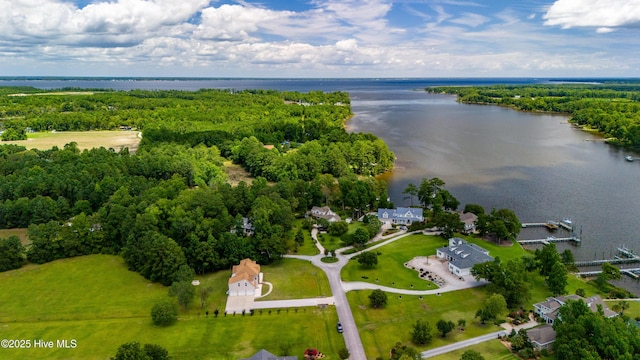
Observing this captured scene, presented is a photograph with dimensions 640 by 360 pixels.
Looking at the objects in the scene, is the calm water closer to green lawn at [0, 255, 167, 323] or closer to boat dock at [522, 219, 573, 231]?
boat dock at [522, 219, 573, 231]

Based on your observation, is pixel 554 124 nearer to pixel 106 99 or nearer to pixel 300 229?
pixel 300 229

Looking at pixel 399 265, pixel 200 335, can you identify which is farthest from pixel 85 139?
pixel 399 265

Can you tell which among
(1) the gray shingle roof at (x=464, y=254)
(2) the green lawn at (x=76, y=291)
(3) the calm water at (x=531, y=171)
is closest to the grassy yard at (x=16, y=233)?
(2) the green lawn at (x=76, y=291)

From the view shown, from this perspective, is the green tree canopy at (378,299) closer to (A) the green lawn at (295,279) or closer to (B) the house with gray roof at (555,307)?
(A) the green lawn at (295,279)

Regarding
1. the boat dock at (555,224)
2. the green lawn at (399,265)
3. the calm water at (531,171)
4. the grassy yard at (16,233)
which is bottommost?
the grassy yard at (16,233)

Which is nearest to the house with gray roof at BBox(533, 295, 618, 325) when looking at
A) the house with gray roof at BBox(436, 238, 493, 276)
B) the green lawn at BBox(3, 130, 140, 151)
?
the house with gray roof at BBox(436, 238, 493, 276)

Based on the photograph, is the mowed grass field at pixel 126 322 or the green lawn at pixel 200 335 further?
the mowed grass field at pixel 126 322

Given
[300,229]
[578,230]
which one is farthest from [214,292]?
[578,230]
